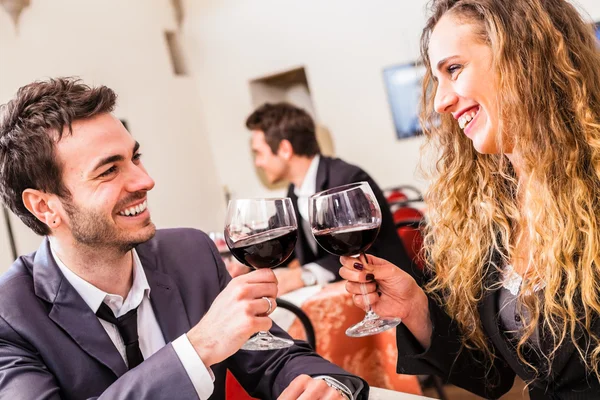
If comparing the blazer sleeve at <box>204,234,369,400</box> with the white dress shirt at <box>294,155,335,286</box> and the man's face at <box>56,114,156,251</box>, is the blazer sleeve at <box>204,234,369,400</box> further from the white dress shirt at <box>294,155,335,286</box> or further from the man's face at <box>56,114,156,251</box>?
the white dress shirt at <box>294,155,335,286</box>

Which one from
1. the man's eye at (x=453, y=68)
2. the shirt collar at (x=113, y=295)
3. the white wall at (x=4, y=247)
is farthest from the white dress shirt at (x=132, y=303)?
the white wall at (x=4, y=247)

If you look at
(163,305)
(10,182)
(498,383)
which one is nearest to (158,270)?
(163,305)

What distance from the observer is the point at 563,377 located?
54.8 inches

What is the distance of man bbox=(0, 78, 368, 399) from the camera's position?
1.46 meters

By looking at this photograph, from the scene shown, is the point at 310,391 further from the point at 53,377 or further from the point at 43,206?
the point at 43,206

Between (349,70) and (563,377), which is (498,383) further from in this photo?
(349,70)

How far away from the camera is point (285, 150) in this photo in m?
3.83

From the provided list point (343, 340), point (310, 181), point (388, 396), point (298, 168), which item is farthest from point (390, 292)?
point (298, 168)

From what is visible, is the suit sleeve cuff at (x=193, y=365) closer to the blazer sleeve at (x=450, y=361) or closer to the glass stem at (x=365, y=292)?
the glass stem at (x=365, y=292)

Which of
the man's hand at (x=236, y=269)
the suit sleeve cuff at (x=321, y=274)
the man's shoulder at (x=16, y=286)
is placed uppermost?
the man's shoulder at (x=16, y=286)

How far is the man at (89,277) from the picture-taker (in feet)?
4.78

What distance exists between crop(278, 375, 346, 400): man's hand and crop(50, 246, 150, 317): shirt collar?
1.70 feet

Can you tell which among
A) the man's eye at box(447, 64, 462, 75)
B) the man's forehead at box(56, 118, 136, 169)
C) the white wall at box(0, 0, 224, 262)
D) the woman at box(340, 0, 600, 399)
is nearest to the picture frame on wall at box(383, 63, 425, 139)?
the white wall at box(0, 0, 224, 262)

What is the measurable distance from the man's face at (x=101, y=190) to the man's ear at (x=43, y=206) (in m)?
0.04
